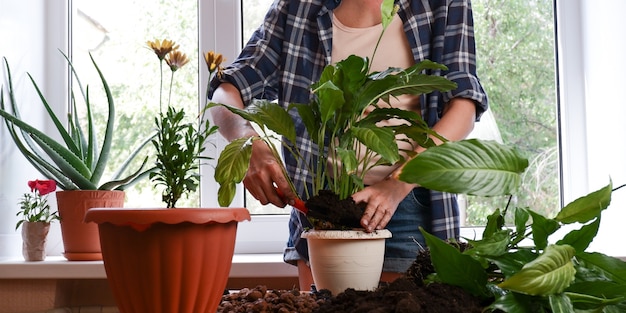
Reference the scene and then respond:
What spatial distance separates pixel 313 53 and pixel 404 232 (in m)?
0.43

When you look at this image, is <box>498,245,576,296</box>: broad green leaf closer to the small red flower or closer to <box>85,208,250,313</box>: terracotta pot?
<box>85,208,250,313</box>: terracotta pot

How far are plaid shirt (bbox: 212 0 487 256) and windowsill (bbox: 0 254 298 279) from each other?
50 centimetres

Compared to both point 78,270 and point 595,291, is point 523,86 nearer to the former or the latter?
point 78,270

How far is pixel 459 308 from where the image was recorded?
765 millimetres

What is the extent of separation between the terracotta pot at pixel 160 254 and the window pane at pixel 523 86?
5.60ft

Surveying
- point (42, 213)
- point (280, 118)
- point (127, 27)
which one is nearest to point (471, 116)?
point (280, 118)

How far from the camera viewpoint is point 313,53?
5.03 ft

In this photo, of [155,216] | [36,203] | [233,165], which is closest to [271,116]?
[233,165]

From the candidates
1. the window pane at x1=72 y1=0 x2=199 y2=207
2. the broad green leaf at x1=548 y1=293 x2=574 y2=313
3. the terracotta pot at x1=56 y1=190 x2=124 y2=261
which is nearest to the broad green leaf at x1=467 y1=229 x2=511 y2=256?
the broad green leaf at x1=548 y1=293 x2=574 y2=313

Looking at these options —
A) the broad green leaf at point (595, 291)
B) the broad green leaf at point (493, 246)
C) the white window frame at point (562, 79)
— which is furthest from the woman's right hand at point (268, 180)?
the white window frame at point (562, 79)

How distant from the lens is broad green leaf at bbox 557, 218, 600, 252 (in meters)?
0.86

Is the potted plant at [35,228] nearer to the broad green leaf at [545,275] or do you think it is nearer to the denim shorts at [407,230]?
the denim shorts at [407,230]

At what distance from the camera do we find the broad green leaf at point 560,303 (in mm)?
736

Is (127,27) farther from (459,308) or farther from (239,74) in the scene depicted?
(459,308)
